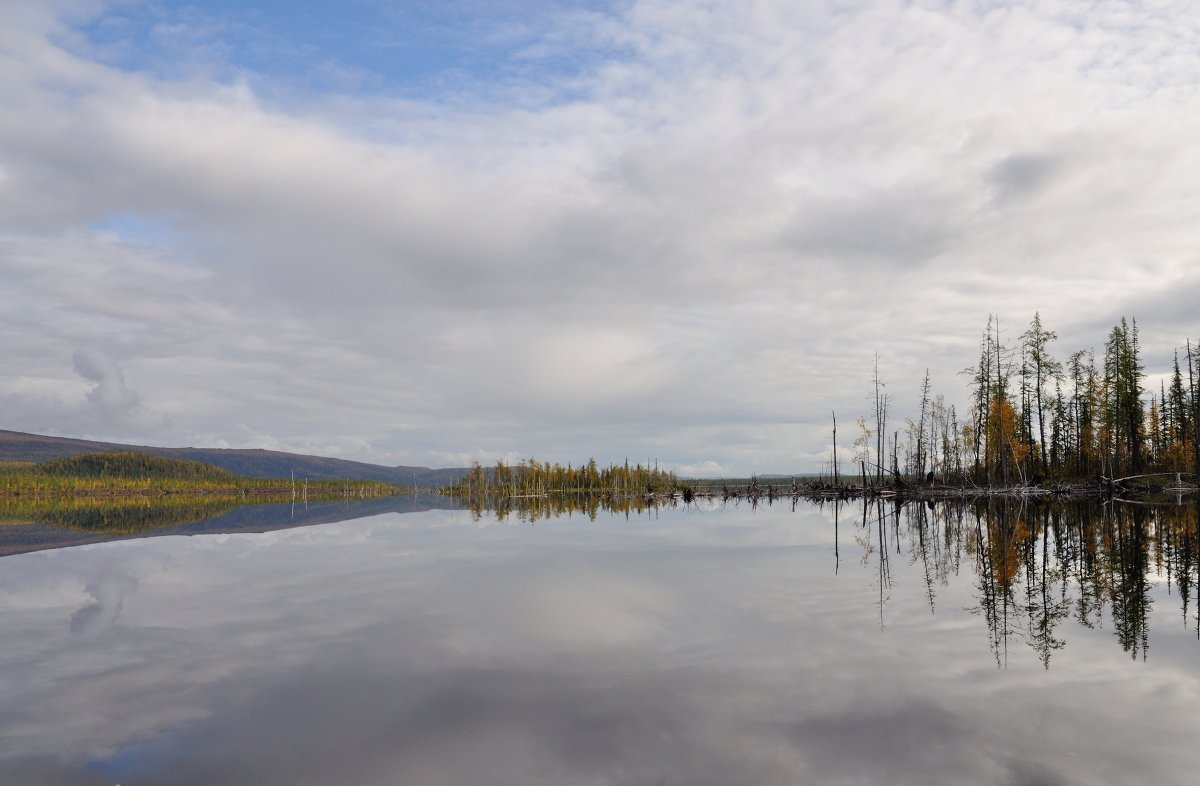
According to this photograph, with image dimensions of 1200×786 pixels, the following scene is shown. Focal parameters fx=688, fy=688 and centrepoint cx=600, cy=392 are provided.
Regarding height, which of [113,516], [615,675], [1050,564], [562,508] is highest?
[615,675]

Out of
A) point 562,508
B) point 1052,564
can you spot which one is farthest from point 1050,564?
point 562,508

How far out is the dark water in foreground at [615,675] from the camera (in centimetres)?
694

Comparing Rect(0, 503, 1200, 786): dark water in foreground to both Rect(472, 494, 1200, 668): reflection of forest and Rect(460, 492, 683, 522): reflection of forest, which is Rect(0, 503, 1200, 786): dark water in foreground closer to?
Rect(472, 494, 1200, 668): reflection of forest

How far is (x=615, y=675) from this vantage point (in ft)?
32.5

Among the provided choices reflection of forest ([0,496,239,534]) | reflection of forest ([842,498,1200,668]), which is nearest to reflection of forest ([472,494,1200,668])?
reflection of forest ([842,498,1200,668])

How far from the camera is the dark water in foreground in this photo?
273 inches

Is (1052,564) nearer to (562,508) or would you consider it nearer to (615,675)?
(615,675)

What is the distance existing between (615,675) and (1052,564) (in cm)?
1648

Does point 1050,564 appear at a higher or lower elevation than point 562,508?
higher

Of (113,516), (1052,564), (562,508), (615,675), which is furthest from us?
(562,508)

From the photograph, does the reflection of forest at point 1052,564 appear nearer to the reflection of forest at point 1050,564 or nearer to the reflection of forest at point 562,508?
the reflection of forest at point 1050,564

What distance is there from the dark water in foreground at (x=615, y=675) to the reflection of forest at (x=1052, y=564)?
147 millimetres

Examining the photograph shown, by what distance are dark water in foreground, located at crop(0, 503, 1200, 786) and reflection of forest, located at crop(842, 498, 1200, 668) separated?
0.15 m

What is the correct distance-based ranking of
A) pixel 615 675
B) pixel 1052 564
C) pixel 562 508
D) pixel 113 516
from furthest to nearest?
pixel 562 508 → pixel 113 516 → pixel 1052 564 → pixel 615 675
